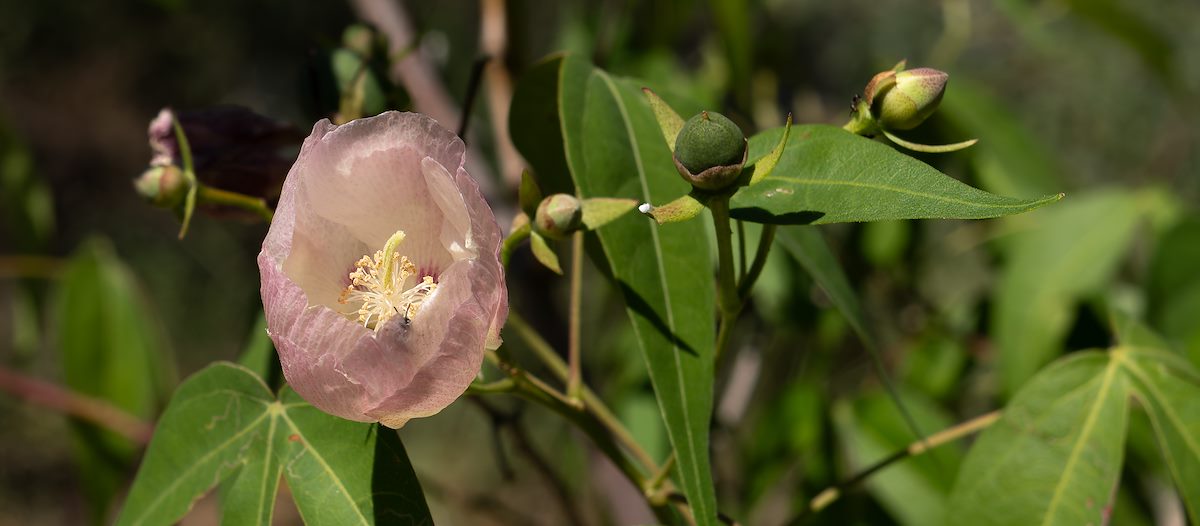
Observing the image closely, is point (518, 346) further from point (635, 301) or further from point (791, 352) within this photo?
point (635, 301)

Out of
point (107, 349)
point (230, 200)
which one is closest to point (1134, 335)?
point (230, 200)

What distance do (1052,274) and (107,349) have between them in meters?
1.33

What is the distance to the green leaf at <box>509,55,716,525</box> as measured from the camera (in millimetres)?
634

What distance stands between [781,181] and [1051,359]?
0.69 meters

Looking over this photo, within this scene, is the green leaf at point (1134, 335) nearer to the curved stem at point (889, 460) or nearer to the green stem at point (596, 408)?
the curved stem at point (889, 460)

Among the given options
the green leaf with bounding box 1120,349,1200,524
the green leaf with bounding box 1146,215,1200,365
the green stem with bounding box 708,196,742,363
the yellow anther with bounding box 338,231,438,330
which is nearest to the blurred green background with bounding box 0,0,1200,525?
Result: the green leaf with bounding box 1146,215,1200,365

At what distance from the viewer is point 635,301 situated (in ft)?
2.23

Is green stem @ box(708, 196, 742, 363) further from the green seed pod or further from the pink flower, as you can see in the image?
the pink flower

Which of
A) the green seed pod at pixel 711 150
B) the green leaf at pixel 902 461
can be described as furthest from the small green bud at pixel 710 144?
the green leaf at pixel 902 461

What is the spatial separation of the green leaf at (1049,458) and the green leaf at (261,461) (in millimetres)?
439

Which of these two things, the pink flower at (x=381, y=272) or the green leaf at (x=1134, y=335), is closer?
the pink flower at (x=381, y=272)

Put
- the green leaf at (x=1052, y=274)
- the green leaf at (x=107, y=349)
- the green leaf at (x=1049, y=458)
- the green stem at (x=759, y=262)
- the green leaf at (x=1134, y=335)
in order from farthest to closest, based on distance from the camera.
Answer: the green leaf at (x=107, y=349) → the green leaf at (x=1052, y=274) → the green leaf at (x=1134, y=335) → the green leaf at (x=1049, y=458) → the green stem at (x=759, y=262)

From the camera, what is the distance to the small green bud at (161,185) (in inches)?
28.9

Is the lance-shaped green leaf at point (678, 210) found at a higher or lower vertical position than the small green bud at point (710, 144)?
lower
